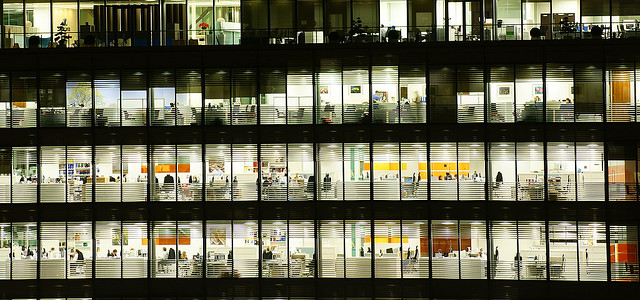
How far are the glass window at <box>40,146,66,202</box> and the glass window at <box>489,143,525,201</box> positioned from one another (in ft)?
66.9

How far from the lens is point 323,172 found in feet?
98.3

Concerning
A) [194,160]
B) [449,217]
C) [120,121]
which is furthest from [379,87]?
[120,121]

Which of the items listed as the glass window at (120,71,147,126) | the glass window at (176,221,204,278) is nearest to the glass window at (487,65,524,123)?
the glass window at (176,221,204,278)

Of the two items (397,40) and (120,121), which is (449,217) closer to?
(397,40)

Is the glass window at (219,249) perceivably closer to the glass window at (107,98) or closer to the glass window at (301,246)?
the glass window at (301,246)

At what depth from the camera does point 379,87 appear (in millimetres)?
30062

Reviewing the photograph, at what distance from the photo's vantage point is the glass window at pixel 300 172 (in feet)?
97.8

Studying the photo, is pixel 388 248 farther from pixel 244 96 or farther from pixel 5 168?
pixel 5 168

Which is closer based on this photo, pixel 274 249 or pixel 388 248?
pixel 388 248

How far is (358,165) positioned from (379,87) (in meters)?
3.93

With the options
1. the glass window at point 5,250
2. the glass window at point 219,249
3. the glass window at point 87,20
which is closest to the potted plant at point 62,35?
the glass window at point 87,20

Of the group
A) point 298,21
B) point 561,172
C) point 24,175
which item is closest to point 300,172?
point 298,21

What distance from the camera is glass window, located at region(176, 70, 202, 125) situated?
3014 cm

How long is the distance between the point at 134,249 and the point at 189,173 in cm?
452
